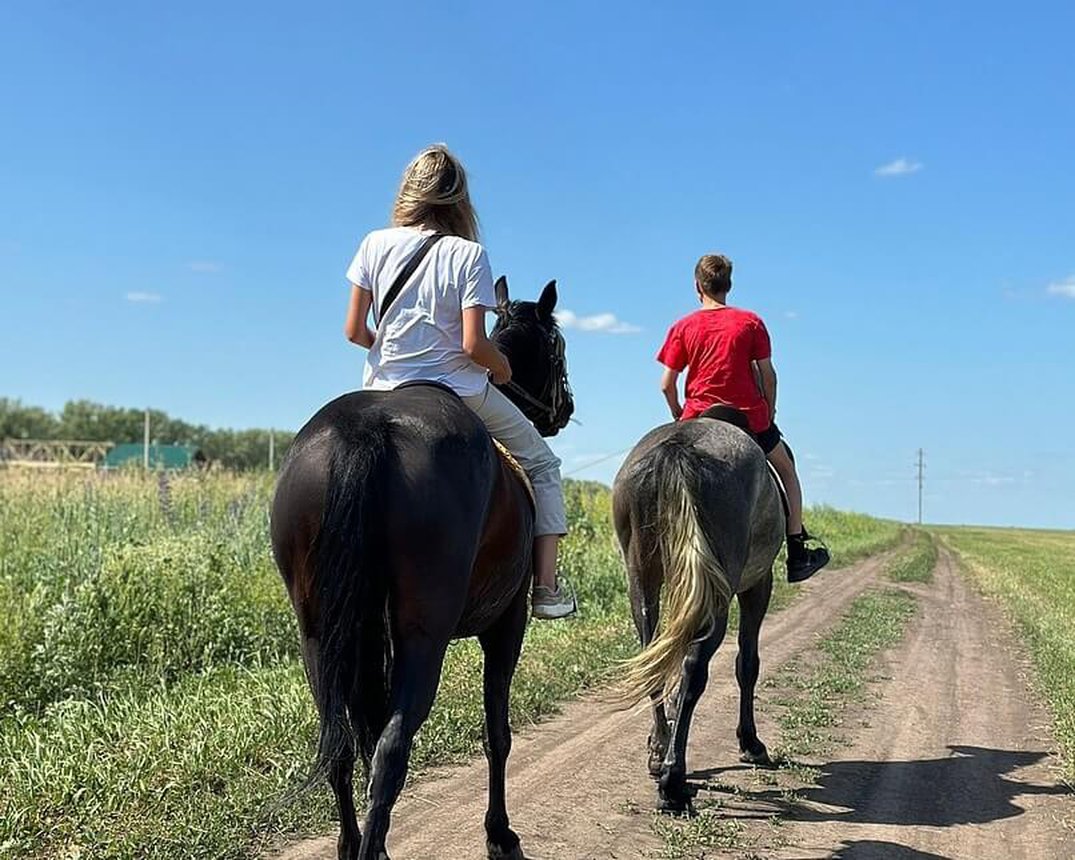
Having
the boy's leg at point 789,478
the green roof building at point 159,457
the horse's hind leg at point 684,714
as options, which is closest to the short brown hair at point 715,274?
the boy's leg at point 789,478

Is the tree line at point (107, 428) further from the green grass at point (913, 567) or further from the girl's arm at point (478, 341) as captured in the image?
the girl's arm at point (478, 341)

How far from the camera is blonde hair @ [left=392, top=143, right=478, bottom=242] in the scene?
13.4 feet

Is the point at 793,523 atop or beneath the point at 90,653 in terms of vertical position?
atop

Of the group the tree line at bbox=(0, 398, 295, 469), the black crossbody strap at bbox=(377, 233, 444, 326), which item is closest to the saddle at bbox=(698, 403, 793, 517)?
the black crossbody strap at bbox=(377, 233, 444, 326)

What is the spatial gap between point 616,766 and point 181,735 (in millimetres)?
2642

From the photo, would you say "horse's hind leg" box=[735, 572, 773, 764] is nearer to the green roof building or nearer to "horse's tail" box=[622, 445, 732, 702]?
"horse's tail" box=[622, 445, 732, 702]

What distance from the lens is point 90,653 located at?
7.72 metres

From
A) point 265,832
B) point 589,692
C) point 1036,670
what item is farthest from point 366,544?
point 1036,670

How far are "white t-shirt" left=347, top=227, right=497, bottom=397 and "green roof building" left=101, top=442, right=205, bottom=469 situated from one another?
11.7 metres

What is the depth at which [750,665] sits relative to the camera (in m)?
6.67

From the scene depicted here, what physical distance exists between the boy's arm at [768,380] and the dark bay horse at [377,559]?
3308 mm

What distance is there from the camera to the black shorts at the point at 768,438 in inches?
268

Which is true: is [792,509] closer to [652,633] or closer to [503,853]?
[652,633]

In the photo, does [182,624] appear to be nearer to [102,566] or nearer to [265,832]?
[102,566]
